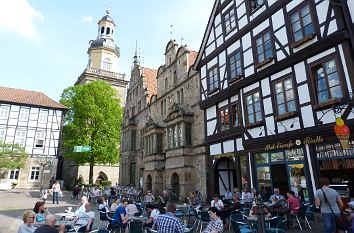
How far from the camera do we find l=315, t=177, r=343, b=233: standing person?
6336mm

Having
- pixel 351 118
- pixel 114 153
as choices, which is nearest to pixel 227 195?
pixel 351 118

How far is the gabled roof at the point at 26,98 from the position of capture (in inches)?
1452

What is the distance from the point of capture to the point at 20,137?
119 feet

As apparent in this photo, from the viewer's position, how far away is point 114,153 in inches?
1362

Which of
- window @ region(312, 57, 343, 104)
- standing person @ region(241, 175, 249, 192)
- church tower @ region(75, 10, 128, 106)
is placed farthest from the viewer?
church tower @ region(75, 10, 128, 106)

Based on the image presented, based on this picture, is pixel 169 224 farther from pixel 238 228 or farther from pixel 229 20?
pixel 229 20

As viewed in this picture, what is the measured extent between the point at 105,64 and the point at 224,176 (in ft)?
128

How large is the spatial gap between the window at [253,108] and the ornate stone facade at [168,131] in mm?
5336

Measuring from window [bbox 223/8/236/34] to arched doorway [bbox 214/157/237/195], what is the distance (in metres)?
8.56

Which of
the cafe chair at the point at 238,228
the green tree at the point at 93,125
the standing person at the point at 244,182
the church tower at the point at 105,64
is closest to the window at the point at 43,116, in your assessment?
the green tree at the point at 93,125

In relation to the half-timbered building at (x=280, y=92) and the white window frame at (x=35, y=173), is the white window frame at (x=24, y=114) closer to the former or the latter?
the white window frame at (x=35, y=173)

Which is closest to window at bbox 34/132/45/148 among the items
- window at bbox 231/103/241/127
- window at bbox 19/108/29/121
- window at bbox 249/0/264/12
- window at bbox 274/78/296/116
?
window at bbox 19/108/29/121

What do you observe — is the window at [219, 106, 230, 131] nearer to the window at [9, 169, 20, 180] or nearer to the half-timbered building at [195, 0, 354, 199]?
the half-timbered building at [195, 0, 354, 199]

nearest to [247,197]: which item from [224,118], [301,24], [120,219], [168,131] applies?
[224,118]
